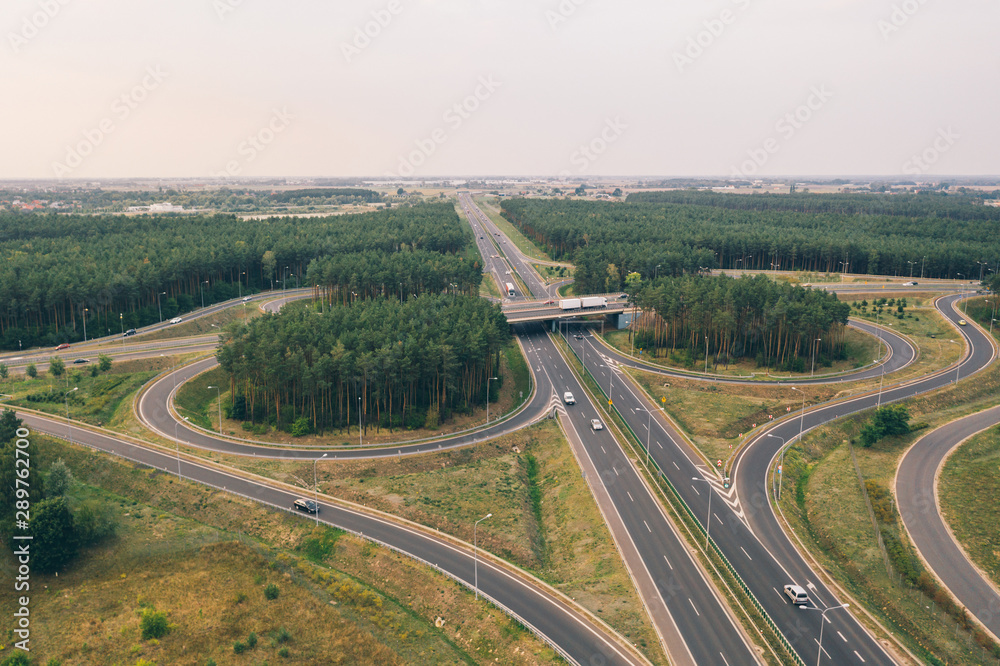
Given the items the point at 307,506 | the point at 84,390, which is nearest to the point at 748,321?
the point at 307,506

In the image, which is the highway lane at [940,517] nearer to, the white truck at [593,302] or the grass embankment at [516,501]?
the grass embankment at [516,501]

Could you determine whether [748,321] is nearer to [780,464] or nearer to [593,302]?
[593,302]

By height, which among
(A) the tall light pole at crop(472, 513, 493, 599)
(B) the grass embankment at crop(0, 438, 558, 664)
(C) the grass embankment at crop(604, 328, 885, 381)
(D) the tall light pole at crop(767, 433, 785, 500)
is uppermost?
(C) the grass embankment at crop(604, 328, 885, 381)

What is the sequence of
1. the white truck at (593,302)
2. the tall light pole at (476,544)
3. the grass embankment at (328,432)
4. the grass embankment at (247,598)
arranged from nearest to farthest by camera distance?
the grass embankment at (247,598)
the tall light pole at (476,544)
the grass embankment at (328,432)
the white truck at (593,302)

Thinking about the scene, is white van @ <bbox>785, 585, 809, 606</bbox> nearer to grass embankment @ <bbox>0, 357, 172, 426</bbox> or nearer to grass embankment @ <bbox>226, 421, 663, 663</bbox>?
grass embankment @ <bbox>226, 421, 663, 663</bbox>

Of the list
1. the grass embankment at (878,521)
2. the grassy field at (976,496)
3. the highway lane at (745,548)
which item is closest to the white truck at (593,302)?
the highway lane at (745,548)

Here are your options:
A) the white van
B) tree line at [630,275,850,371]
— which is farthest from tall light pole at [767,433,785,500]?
tree line at [630,275,850,371]
